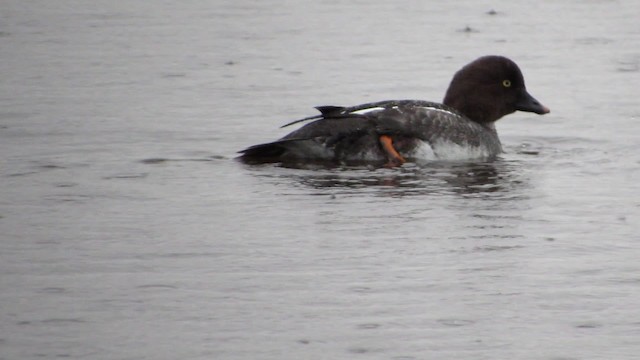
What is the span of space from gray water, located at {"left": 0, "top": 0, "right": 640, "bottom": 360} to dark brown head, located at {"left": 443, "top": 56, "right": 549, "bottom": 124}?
1.02ft

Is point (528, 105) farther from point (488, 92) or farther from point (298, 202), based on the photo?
point (298, 202)

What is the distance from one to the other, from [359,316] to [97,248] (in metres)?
1.94

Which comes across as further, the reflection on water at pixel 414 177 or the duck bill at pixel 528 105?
the duck bill at pixel 528 105

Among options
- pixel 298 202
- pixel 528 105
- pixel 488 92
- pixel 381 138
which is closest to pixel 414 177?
pixel 381 138

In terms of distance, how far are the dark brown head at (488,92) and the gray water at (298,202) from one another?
311 millimetres

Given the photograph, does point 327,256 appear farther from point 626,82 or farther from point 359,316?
point 626,82

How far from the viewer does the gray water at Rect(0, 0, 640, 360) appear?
736 centimetres

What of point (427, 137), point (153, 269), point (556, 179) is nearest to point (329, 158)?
point (427, 137)

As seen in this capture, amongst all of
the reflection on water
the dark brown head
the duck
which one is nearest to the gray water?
the reflection on water

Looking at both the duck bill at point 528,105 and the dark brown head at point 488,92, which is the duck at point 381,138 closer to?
the dark brown head at point 488,92

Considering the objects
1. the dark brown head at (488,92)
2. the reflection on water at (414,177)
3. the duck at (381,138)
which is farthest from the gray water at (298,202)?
the dark brown head at (488,92)

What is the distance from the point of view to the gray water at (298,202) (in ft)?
24.2

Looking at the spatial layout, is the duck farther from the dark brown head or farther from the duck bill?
the duck bill

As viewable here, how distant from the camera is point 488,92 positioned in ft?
42.1
